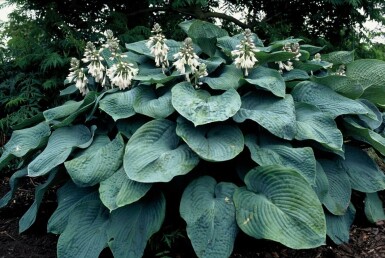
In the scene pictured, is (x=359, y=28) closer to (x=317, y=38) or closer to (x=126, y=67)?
(x=317, y=38)

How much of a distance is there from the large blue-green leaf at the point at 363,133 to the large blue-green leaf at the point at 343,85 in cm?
19

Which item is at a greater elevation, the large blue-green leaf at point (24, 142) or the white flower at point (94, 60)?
the white flower at point (94, 60)

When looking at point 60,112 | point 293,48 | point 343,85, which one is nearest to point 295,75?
point 293,48

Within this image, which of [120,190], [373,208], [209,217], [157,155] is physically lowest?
[373,208]

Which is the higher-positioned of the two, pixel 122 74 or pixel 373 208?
pixel 122 74

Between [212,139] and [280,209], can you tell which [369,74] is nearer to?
[212,139]

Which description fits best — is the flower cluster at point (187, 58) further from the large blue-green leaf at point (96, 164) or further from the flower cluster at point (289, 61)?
the flower cluster at point (289, 61)

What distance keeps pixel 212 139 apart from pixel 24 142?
59.0 inches

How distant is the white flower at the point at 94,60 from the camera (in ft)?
11.0

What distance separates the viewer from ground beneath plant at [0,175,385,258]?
298 centimetres

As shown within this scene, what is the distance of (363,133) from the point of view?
10.6ft

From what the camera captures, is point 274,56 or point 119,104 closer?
point 119,104

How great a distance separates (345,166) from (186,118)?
1270 mm

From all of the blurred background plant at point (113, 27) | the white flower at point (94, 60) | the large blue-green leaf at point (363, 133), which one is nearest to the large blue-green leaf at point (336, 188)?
the large blue-green leaf at point (363, 133)
